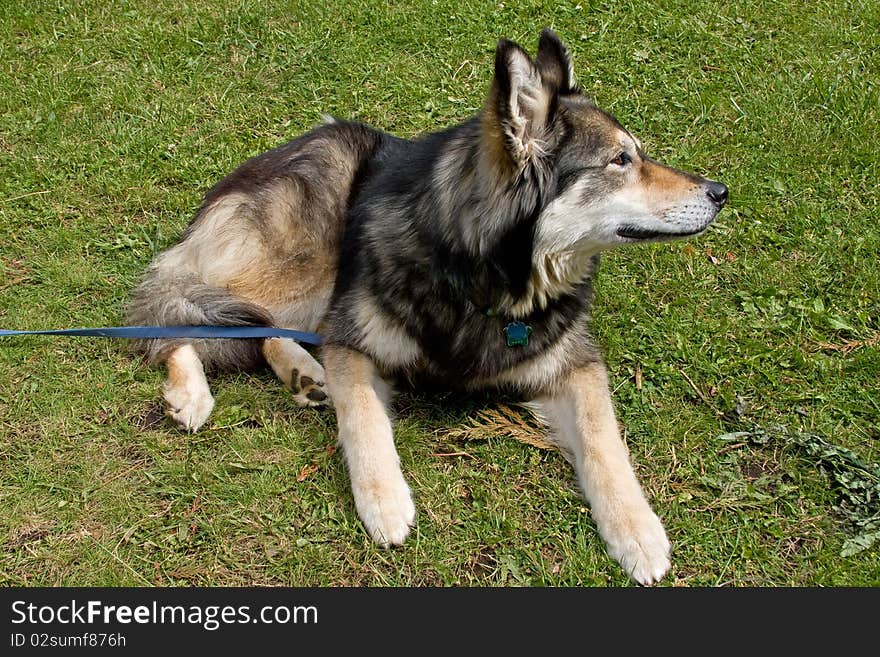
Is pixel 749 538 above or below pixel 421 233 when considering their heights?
below

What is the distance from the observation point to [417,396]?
388 cm

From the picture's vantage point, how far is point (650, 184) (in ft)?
10.6

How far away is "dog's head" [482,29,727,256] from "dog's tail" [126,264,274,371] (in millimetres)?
1605

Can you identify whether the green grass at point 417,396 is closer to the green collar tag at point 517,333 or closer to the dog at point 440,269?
the dog at point 440,269

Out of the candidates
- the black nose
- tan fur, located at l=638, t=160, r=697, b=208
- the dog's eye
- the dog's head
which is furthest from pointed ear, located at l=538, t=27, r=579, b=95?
the black nose

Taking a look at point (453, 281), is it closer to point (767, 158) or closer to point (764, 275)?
point (764, 275)

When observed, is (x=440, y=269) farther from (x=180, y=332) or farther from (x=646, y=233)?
(x=180, y=332)

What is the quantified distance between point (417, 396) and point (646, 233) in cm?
138

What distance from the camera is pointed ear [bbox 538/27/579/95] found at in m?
3.11

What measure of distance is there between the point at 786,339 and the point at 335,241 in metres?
2.46

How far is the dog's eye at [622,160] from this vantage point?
317 cm

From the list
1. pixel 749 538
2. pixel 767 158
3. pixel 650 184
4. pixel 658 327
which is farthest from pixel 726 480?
pixel 767 158

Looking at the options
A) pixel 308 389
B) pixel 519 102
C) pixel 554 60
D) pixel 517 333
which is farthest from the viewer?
pixel 308 389

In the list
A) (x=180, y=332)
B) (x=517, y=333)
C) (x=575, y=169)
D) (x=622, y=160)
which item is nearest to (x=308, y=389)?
(x=180, y=332)
